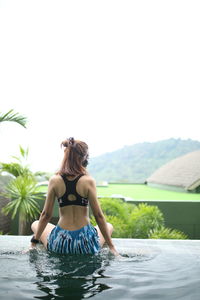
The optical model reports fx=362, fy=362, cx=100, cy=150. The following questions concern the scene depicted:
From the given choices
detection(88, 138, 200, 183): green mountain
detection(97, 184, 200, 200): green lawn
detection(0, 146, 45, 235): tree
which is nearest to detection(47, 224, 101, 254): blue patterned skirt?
detection(0, 146, 45, 235): tree

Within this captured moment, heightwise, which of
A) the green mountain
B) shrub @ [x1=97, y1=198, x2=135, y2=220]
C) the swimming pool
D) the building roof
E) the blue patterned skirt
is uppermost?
the green mountain

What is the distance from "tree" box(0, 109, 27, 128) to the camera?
723 cm

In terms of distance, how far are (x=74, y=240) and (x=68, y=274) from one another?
0.47m

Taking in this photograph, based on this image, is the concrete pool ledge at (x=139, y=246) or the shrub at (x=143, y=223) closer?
the concrete pool ledge at (x=139, y=246)

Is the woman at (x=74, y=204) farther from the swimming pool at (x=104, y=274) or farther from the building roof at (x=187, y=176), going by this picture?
the building roof at (x=187, y=176)

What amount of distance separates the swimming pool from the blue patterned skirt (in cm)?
7

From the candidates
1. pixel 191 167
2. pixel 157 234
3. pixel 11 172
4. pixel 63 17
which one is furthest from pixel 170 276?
pixel 63 17

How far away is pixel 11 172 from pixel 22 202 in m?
1.12

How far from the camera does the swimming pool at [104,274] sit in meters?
2.31

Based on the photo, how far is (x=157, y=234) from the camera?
6.01m

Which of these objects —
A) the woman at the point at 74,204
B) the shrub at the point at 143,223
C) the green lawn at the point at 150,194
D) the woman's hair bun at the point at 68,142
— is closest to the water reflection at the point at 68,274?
the woman at the point at 74,204

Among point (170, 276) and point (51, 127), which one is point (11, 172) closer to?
point (170, 276)

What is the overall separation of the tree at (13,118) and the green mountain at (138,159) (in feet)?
118

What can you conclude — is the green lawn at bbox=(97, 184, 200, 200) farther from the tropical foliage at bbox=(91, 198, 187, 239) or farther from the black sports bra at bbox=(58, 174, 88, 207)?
the black sports bra at bbox=(58, 174, 88, 207)
